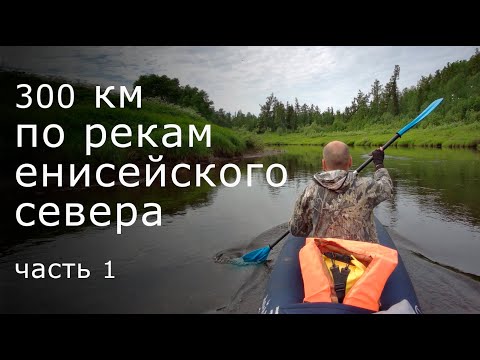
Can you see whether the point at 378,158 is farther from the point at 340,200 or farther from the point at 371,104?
the point at 371,104

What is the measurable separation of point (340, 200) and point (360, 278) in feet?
2.25

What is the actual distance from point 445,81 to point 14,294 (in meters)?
Result: 59.1

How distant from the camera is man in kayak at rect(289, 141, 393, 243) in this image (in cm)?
300

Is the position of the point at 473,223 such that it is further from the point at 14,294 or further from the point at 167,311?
the point at 14,294

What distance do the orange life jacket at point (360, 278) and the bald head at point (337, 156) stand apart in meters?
0.63

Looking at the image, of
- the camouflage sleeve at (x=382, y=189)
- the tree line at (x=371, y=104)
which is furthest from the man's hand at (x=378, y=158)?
the tree line at (x=371, y=104)

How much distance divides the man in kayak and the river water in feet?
5.26

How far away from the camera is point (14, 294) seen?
4.64 m

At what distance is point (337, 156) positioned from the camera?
3074mm

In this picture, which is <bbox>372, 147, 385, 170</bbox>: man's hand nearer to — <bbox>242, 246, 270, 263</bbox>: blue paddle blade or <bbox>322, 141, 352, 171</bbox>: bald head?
<bbox>322, 141, 352, 171</bbox>: bald head

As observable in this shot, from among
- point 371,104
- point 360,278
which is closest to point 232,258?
point 360,278

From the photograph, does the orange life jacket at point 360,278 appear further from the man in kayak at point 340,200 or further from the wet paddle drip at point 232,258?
the wet paddle drip at point 232,258

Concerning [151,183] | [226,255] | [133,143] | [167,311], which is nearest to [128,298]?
[167,311]
